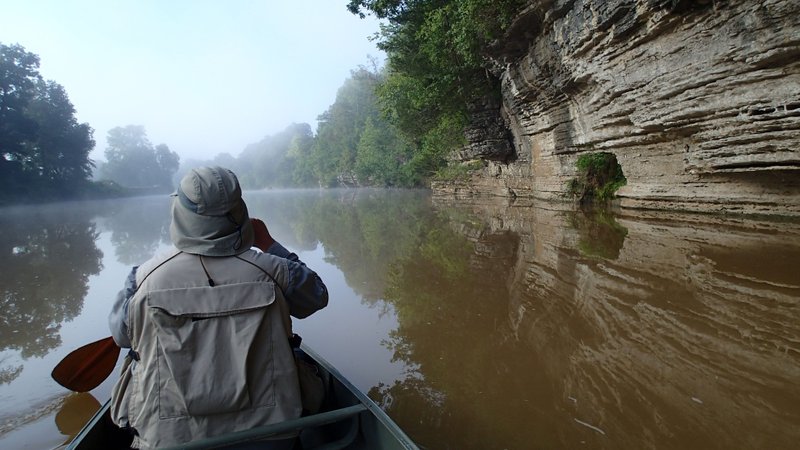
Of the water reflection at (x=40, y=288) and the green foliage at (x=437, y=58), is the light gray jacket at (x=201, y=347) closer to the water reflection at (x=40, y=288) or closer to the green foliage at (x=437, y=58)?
the water reflection at (x=40, y=288)

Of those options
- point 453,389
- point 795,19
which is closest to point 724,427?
point 453,389

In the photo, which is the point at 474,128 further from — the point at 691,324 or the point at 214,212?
the point at 214,212

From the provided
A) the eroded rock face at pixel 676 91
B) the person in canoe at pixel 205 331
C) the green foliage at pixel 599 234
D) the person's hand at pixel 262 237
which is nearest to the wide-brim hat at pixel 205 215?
the person in canoe at pixel 205 331

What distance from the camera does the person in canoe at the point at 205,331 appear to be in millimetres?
1544

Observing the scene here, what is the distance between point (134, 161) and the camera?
76.8 meters

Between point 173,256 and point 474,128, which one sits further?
point 474,128

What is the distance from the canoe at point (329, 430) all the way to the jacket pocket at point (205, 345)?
0.15 meters

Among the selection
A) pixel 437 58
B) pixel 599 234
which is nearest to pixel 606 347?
pixel 599 234

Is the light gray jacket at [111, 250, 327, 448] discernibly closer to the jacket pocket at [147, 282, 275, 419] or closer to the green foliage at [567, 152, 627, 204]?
the jacket pocket at [147, 282, 275, 419]

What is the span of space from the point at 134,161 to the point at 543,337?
88.9 metres

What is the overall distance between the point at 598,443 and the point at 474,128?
60.7 feet

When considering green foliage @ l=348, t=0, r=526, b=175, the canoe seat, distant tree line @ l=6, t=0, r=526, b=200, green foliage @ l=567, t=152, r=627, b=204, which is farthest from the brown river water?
distant tree line @ l=6, t=0, r=526, b=200

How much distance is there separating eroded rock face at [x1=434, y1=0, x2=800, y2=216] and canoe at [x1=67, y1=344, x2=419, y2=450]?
8858 millimetres

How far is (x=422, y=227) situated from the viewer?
471 inches
